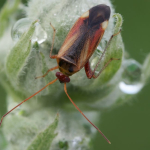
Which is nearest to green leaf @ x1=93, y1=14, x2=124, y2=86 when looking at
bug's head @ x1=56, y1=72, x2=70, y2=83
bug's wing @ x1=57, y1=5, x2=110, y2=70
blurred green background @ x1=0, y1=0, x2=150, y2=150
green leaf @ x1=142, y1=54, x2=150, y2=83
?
bug's wing @ x1=57, y1=5, x2=110, y2=70

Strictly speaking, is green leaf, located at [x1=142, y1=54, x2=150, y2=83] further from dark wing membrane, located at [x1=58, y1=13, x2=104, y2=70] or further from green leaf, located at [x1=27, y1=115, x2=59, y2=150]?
green leaf, located at [x1=27, y1=115, x2=59, y2=150]

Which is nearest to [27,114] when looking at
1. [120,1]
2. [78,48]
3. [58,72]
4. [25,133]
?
[25,133]

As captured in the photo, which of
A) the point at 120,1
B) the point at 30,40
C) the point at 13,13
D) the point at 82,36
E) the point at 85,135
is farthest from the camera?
the point at 120,1

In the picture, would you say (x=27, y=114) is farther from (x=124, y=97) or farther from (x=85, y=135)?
(x=124, y=97)

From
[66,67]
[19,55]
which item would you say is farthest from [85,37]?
[19,55]

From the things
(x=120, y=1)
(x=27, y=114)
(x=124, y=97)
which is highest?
(x=27, y=114)
